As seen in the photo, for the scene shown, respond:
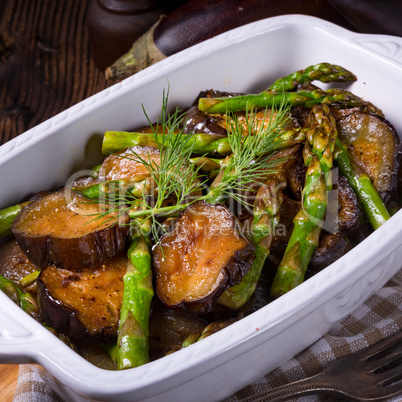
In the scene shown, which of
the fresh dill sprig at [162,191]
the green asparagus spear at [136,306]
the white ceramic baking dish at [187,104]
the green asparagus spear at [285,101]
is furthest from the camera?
the green asparagus spear at [285,101]

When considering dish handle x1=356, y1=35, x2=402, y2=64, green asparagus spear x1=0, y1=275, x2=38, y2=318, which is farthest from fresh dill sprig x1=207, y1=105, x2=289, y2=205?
green asparagus spear x1=0, y1=275, x2=38, y2=318

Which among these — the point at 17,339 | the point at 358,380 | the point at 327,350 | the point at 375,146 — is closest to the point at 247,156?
the point at 375,146

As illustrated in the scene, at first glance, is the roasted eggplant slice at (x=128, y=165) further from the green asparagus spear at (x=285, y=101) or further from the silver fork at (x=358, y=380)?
the silver fork at (x=358, y=380)

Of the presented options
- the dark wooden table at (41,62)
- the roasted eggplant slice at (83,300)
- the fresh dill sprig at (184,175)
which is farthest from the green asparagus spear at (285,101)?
the dark wooden table at (41,62)

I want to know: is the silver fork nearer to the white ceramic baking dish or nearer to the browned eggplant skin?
the white ceramic baking dish

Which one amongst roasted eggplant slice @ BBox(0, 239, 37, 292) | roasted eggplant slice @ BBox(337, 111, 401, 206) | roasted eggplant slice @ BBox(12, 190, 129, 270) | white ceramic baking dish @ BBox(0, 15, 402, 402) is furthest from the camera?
roasted eggplant slice @ BBox(337, 111, 401, 206)

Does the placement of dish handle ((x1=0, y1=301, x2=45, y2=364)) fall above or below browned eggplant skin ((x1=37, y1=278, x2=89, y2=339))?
above

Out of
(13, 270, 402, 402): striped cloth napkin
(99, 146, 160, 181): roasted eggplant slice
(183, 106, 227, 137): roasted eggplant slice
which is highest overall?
(183, 106, 227, 137): roasted eggplant slice
